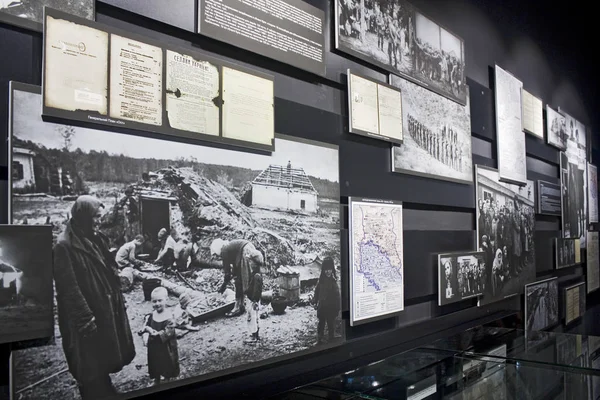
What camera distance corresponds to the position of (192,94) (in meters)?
1.65

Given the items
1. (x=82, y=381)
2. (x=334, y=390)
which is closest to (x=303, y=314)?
(x=334, y=390)

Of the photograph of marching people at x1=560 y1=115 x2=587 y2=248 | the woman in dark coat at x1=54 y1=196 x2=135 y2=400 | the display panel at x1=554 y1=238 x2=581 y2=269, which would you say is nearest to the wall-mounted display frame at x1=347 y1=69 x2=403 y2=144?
the woman in dark coat at x1=54 y1=196 x2=135 y2=400

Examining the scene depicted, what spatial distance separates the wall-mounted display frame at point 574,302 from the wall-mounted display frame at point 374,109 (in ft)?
10.8

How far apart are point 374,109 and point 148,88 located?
1.25m

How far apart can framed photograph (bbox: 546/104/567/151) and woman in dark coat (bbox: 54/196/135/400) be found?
4.47 metres

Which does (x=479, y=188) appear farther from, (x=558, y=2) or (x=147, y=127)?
(x=558, y=2)

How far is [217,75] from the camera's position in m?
1.74

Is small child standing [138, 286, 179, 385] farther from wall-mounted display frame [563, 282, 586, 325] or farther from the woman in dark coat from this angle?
wall-mounted display frame [563, 282, 586, 325]

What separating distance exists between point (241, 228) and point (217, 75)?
→ 1.73 ft

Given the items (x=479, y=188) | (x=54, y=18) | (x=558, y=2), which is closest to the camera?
→ (x=54, y=18)

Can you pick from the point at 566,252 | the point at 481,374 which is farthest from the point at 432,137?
the point at 566,252

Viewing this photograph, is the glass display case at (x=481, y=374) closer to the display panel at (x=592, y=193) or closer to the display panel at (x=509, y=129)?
the display panel at (x=509, y=129)

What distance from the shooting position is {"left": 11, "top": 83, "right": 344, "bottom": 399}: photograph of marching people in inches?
51.9

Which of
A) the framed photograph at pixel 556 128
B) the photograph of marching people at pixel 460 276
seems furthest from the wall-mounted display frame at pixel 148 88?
the framed photograph at pixel 556 128
